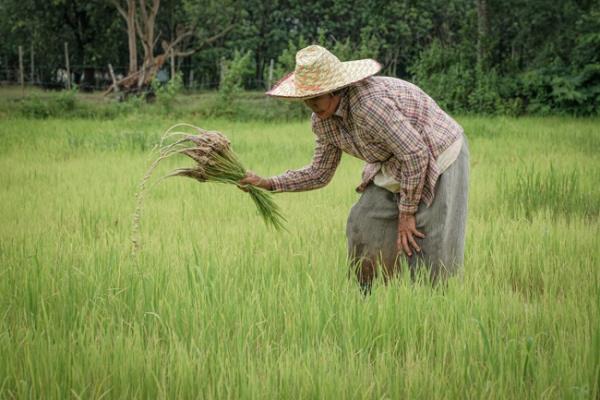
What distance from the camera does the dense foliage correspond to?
39.7 ft

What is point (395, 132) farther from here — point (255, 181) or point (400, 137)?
point (255, 181)

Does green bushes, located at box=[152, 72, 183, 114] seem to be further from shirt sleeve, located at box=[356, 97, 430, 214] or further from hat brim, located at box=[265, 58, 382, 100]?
shirt sleeve, located at box=[356, 97, 430, 214]

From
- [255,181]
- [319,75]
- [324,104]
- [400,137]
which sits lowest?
[255,181]

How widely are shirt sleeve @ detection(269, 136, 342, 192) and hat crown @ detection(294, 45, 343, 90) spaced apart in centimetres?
48

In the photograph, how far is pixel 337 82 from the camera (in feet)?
7.73

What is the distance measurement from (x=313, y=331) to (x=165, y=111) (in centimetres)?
1102

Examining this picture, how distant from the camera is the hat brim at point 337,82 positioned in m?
2.34

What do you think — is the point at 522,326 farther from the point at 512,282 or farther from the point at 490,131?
the point at 490,131

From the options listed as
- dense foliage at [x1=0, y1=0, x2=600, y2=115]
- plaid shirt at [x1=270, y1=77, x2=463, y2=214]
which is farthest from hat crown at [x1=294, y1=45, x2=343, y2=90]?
dense foliage at [x1=0, y1=0, x2=600, y2=115]

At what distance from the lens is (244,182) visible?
2869 millimetres

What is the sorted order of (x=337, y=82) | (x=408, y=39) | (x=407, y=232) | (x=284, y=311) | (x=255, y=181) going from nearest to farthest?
(x=284, y=311) < (x=337, y=82) < (x=407, y=232) < (x=255, y=181) < (x=408, y=39)

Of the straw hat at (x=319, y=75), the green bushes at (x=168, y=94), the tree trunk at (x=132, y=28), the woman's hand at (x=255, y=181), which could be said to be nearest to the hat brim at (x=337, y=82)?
the straw hat at (x=319, y=75)

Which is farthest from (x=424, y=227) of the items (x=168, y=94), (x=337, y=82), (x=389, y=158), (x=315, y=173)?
(x=168, y=94)

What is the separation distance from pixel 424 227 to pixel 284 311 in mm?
741
